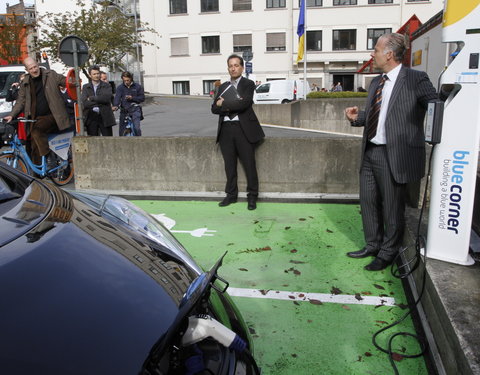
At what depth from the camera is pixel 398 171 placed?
4.05 metres

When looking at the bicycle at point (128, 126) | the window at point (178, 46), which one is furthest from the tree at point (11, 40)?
the bicycle at point (128, 126)

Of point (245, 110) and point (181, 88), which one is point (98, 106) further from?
point (181, 88)

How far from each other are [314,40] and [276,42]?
146 inches

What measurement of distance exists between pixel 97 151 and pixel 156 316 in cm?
616

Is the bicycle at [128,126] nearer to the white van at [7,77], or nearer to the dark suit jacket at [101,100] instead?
the dark suit jacket at [101,100]

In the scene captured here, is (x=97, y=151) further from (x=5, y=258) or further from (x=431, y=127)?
(x=5, y=258)

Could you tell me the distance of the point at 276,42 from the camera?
152ft

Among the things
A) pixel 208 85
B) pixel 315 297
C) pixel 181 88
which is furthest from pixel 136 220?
pixel 181 88

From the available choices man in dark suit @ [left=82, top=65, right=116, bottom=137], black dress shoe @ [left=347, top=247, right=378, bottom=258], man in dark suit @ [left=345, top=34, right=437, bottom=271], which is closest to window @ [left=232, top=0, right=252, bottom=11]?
man in dark suit @ [left=82, top=65, right=116, bottom=137]

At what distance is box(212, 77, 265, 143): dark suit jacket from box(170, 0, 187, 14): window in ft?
147

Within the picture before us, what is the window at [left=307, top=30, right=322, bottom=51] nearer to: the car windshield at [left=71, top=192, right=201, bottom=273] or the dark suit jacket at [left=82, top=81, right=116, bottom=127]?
the dark suit jacket at [left=82, top=81, right=116, bottom=127]

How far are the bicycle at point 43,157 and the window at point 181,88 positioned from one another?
41724 mm

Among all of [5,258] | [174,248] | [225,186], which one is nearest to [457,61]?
[174,248]

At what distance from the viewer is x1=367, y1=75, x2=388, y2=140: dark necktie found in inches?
164
